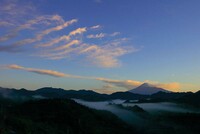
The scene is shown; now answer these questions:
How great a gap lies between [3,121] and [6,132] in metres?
31.0

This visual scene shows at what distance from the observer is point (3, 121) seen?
196 m

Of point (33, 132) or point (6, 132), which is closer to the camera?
point (6, 132)

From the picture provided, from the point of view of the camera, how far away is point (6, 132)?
166 m

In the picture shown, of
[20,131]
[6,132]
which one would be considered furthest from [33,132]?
[6,132]

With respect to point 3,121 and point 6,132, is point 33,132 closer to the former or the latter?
point 3,121

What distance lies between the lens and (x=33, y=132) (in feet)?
653

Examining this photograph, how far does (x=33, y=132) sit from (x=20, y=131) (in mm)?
12059

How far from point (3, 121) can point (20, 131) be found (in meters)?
13.5

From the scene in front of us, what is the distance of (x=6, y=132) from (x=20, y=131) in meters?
22.4

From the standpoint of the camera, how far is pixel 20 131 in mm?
188250

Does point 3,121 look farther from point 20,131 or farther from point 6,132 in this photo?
point 6,132

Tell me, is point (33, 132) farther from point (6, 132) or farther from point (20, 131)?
point (6, 132)

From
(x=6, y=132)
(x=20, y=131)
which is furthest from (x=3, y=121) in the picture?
(x=6, y=132)

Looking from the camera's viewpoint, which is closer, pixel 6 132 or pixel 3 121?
pixel 6 132
